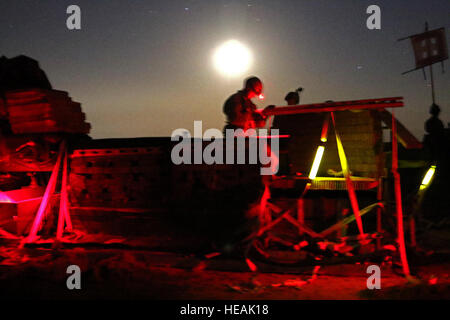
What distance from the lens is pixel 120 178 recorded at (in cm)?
852

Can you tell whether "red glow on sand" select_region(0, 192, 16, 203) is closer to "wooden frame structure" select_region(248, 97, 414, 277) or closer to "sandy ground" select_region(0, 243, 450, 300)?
"sandy ground" select_region(0, 243, 450, 300)

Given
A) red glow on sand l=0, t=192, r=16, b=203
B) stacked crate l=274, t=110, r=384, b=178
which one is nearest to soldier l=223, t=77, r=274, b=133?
stacked crate l=274, t=110, r=384, b=178

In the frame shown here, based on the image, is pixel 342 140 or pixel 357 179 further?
pixel 342 140

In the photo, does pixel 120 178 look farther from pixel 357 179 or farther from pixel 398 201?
pixel 398 201

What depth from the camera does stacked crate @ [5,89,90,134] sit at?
8.01 metres

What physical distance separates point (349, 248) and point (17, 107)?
844cm

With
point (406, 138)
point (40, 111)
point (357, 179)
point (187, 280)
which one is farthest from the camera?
point (40, 111)

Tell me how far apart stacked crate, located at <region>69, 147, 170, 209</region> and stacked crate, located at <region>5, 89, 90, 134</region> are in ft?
3.09

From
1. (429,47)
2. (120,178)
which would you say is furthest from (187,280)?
(429,47)

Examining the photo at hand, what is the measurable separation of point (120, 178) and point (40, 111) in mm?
2527

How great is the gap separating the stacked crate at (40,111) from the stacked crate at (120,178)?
943 mm

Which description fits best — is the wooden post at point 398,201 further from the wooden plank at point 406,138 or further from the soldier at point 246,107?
the soldier at point 246,107
